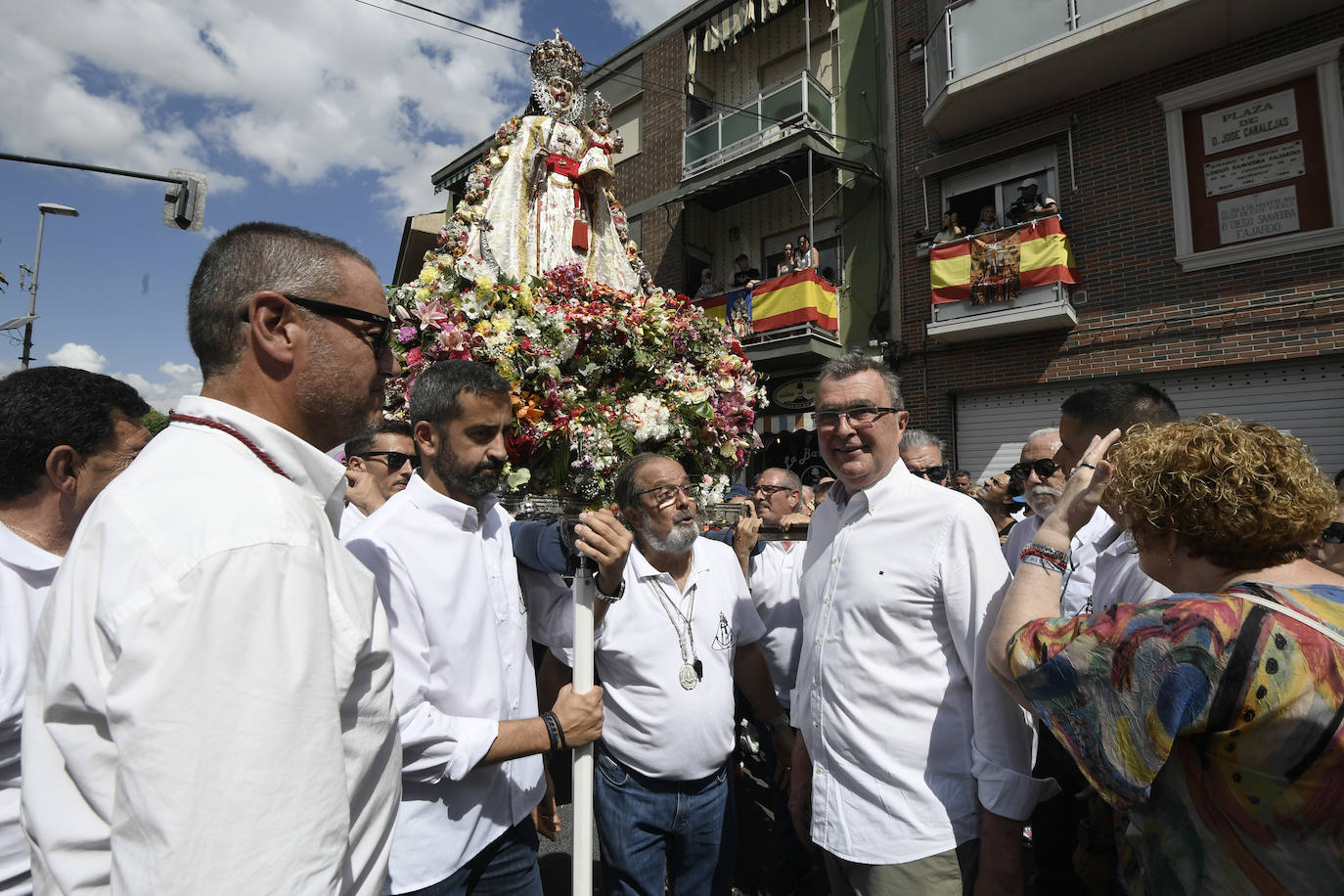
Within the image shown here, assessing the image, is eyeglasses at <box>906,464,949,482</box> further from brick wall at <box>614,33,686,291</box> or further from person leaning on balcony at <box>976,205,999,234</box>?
brick wall at <box>614,33,686,291</box>

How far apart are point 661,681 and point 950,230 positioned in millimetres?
10834

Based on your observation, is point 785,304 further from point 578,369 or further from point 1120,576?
point 1120,576

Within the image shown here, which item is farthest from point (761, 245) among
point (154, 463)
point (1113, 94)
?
point (154, 463)

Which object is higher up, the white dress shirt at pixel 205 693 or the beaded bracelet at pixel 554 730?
the white dress shirt at pixel 205 693

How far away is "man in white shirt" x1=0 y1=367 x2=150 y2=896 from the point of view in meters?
1.71

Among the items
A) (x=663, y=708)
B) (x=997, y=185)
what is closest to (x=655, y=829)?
(x=663, y=708)

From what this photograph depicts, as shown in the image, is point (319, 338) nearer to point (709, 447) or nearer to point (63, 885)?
point (63, 885)

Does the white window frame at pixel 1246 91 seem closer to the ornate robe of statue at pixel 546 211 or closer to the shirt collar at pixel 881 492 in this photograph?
the ornate robe of statue at pixel 546 211

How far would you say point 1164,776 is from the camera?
1.48 metres

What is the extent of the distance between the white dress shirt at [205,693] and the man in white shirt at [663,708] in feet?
4.94

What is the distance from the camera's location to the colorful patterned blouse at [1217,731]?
4.09 feet

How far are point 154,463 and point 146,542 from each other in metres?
0.18

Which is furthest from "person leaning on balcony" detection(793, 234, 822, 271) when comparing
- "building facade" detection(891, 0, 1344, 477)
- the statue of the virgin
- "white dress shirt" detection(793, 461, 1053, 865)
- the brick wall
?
"white dress shirt" detection(793, 461, 1053, 865)

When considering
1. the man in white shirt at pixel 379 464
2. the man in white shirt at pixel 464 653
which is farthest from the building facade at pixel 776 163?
the man in white shirt at pixel 464 653
